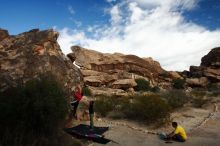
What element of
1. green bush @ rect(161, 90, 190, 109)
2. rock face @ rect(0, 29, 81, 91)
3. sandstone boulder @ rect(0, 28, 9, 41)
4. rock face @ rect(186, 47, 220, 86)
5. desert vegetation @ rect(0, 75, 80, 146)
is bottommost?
desert vegetation @ rect(0, 75, 80, 146)

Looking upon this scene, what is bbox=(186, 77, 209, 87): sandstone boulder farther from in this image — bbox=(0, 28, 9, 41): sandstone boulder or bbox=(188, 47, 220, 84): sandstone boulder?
bbox=(0, 28, 9, 41): sandstone boulder

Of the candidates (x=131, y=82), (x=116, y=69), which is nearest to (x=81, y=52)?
(x=116, y=69)

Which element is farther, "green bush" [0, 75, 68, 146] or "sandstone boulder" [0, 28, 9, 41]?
"sandstone boulder" [0, 28, 9, 41]

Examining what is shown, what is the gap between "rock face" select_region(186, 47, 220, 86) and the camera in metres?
63.3

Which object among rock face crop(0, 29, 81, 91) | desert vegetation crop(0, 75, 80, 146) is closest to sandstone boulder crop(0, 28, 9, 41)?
rock face crop(0, 29, 81, 91)

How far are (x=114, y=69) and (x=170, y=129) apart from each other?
1886 inches

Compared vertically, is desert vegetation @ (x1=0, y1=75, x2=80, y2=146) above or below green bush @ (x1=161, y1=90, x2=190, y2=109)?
below

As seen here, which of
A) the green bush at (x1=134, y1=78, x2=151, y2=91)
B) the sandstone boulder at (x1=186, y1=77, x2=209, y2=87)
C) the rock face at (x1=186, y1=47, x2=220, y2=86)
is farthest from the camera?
the rock face at (x1=186, y1=47, x2=220, y2=86)

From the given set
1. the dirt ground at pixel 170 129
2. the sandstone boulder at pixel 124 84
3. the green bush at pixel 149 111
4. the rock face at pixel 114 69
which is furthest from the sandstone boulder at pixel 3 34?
the sandstone boulder at pixel 124 84

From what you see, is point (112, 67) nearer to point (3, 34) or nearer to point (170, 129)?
point (3, 34)

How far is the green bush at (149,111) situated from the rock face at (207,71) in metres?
45.3

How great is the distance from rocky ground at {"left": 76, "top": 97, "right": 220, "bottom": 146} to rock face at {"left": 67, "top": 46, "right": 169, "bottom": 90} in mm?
32873

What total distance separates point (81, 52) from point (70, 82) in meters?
47.9

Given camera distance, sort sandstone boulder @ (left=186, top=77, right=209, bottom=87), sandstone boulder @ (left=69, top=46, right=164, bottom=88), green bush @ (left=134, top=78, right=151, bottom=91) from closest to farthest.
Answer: green bush @ (left=134, top=78, right=151, bottom=91)
sandstone boulder @ (left=69, top=46, right=164, bottom=88)
sandstone boulder @ (left=186, top=77, right=209, bottom=87)
